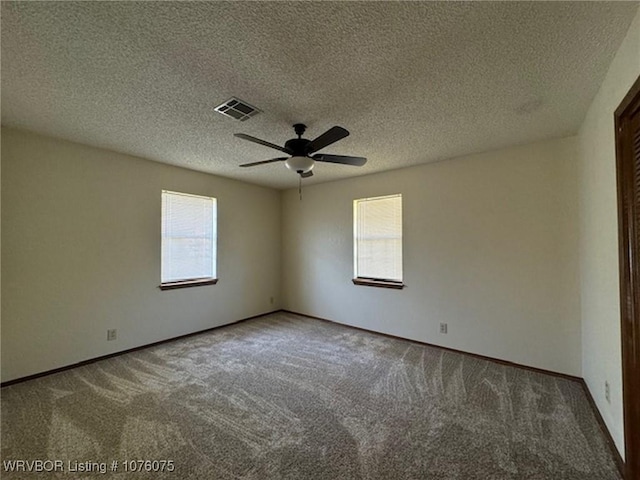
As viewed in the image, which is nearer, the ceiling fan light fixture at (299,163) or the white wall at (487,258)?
the ceiling fan light fixture at (299,163)

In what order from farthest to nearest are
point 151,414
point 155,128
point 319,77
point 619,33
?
point 155,128
point 151,414
point 319,77
point 619,33

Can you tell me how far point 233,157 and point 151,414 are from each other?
2800 millimetres

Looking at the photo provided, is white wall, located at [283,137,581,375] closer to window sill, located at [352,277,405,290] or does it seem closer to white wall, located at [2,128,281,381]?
window sill, located at [352,277,405,290]

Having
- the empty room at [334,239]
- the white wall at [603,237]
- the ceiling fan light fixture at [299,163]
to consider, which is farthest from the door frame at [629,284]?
the ceiling fan light fixture at [299,163]

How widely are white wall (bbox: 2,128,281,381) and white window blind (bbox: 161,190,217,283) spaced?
148mm

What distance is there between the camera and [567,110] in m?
2.36

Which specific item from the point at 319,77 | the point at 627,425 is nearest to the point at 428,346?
the point at 627,425

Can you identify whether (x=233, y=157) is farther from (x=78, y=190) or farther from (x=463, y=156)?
(x=463, y=156)

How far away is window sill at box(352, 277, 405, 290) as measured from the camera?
4.08 metres

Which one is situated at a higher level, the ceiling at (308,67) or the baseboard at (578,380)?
the ceiling at (308,67)

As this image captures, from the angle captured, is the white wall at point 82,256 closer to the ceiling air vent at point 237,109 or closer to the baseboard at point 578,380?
the ceiling air vent at point 237,109

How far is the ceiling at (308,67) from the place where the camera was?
4.53 feet

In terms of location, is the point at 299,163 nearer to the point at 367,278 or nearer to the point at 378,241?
the point at 378,241

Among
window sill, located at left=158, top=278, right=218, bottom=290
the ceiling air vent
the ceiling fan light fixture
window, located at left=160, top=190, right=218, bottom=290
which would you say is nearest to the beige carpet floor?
window sill, located at left=158, top=278, right=218, bottom=290
